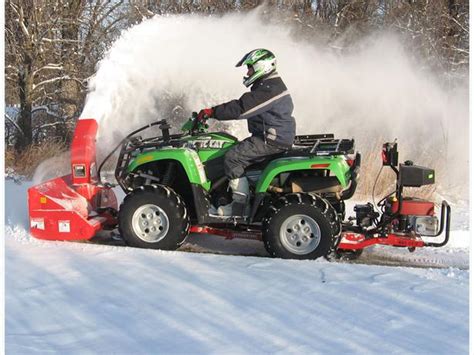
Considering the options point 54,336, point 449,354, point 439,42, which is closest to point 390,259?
point 449,354

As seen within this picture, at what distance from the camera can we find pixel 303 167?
5.78 m

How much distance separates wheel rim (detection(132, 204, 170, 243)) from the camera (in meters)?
6.16

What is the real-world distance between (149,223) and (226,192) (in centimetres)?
97

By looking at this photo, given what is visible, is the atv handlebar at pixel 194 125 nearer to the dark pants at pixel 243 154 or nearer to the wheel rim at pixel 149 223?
the dark pants at pixel 243 154

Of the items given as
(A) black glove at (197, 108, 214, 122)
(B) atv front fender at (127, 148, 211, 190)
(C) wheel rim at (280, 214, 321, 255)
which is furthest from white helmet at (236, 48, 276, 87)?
(C) wheel rim at (280, 214, 321, 255)

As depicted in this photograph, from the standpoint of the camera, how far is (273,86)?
6.00 m

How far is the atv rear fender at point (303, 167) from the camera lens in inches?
227

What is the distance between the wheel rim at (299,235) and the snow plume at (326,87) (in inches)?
167

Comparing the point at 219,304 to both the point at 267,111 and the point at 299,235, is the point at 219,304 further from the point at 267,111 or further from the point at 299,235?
the point at 267,111

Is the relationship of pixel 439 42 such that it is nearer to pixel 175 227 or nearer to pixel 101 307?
pixel 175 227

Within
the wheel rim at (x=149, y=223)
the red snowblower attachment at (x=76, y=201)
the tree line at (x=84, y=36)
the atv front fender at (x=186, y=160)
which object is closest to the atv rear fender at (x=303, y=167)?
the atv front fender at (x=186, y=160)

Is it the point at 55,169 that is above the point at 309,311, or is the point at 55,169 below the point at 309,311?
above

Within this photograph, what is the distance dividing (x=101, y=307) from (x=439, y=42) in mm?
14032

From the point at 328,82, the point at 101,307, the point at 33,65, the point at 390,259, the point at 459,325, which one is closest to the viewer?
the point at 459,325
